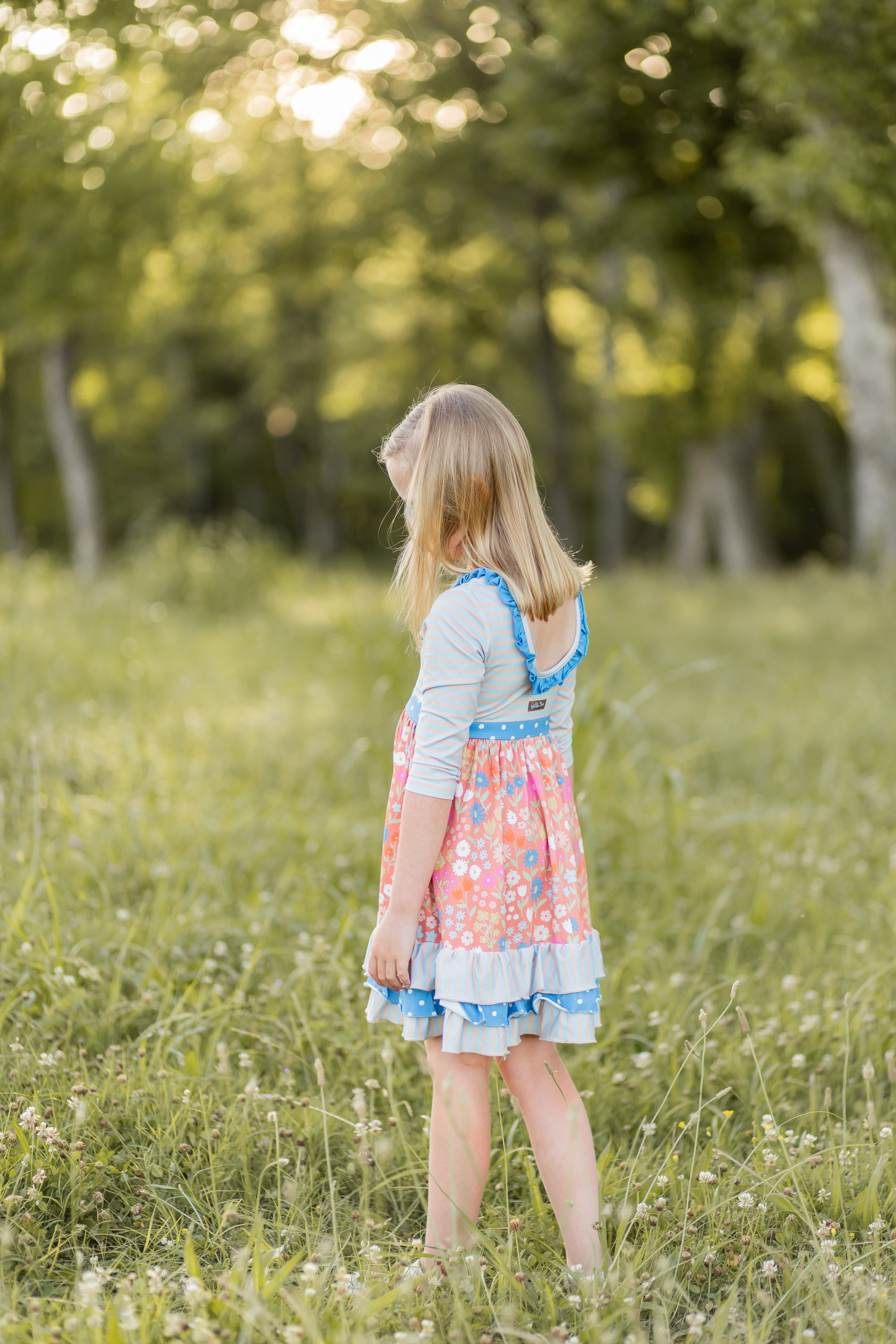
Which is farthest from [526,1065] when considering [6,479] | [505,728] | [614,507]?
[6,479]

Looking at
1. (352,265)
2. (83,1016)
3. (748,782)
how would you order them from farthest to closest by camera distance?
(352,265) < (748,782) < (83,1016)

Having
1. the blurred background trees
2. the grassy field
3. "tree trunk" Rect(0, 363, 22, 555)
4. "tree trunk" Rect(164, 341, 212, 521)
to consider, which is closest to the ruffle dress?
the grassy field

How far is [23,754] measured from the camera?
4.54 m

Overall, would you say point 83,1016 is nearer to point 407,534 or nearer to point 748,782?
point 407,534

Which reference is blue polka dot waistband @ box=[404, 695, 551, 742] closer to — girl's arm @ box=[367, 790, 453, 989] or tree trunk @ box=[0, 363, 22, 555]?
girl's arm @ box=[367, 790, 453, 989]

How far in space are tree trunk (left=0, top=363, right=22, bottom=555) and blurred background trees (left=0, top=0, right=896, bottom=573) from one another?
12 cm

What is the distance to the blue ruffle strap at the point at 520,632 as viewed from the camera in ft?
7.38

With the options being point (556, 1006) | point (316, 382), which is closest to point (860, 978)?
point (556, 1006)

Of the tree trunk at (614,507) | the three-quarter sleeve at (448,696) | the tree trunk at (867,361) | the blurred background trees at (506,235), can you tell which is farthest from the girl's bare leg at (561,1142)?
the tree trunk at (614,507)

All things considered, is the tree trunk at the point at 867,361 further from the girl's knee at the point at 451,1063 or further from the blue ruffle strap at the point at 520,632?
the girl's knee at the point at 451,1063

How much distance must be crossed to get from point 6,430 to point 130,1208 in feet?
86.6

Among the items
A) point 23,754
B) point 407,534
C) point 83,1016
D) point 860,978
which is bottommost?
point 860,978

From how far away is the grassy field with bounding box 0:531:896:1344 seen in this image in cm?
217

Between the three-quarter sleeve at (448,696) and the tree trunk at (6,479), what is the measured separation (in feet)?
80.0
